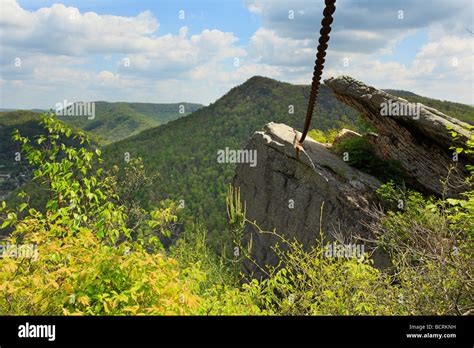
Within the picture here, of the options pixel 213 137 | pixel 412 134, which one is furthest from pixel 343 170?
pixel 213 137

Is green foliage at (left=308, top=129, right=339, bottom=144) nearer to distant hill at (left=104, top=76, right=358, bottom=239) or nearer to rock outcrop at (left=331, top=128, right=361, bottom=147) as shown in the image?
rock outcrop at (left=331, top=128, right=361, bottom=147)

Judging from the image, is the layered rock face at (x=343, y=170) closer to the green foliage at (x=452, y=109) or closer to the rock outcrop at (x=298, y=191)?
the rock outcrop at (x=298, y=191)

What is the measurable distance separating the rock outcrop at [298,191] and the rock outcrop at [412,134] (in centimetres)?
131

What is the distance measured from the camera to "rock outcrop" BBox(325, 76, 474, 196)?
9430 mm

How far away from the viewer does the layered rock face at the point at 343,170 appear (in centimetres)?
970

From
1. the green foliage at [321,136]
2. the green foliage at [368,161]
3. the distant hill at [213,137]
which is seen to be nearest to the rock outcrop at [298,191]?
the green foliage at [368,161]

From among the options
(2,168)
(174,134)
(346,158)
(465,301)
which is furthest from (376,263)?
(2,168)

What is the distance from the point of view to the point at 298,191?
11617mm

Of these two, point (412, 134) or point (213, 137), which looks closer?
point (412, 134)

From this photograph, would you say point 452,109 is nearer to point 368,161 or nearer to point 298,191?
Answer: point 368,161

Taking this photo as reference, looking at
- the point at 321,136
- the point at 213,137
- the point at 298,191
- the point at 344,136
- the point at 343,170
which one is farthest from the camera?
the point at 213,137

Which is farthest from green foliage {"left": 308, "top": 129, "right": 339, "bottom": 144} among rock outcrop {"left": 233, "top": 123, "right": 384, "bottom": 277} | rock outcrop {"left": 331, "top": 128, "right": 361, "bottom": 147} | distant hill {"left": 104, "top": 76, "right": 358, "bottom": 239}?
distant hill {"left": 104, "top": 76, "right": 358, "bottom": 239}

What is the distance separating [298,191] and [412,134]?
155 inches

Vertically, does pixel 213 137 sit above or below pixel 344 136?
above
